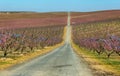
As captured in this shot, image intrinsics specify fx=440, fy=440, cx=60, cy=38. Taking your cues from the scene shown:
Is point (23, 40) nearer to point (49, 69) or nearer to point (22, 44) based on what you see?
point (22, 44)

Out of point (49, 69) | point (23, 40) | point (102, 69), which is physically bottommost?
point (23, 40)

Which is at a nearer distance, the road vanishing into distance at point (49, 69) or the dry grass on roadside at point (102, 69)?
the road vanishing into distance at point (49, 69)

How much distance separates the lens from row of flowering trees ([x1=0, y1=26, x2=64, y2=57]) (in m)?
69.4

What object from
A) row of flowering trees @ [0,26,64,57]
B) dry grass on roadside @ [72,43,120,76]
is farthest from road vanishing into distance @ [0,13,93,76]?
row of flowering trees @ [0,26,64,57]

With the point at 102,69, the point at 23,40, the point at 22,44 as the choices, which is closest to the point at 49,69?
the point at 102,69

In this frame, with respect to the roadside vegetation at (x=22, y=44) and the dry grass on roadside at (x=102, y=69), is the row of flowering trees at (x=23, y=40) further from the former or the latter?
the dry grass on roadside at (x=102, y=69)

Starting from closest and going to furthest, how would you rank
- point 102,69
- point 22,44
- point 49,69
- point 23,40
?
point 49,69 < point 102,69 < point 22,44 < point 23,40

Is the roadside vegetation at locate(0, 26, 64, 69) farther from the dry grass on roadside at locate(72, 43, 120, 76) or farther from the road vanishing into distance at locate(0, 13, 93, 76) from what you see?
the dry grass on roadside at locate(72, 43, 120, 76)

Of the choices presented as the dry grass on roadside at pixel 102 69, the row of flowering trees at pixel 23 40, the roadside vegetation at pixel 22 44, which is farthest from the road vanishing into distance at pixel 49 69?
the row of flowering trees at pixel 23 40

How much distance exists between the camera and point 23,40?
9050cm

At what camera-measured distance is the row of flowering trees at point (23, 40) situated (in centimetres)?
6944

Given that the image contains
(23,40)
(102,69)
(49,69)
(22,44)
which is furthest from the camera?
(23,40)

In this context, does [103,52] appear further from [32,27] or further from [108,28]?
[108,28]

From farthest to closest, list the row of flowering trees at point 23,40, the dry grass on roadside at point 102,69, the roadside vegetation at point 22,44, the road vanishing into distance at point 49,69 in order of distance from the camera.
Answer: the row of flowering trees at point 23,40, the roadside vegetation at point 22,44, the dry grass on roadside at point 102,69, the road vanishing into distance at point 49,69
